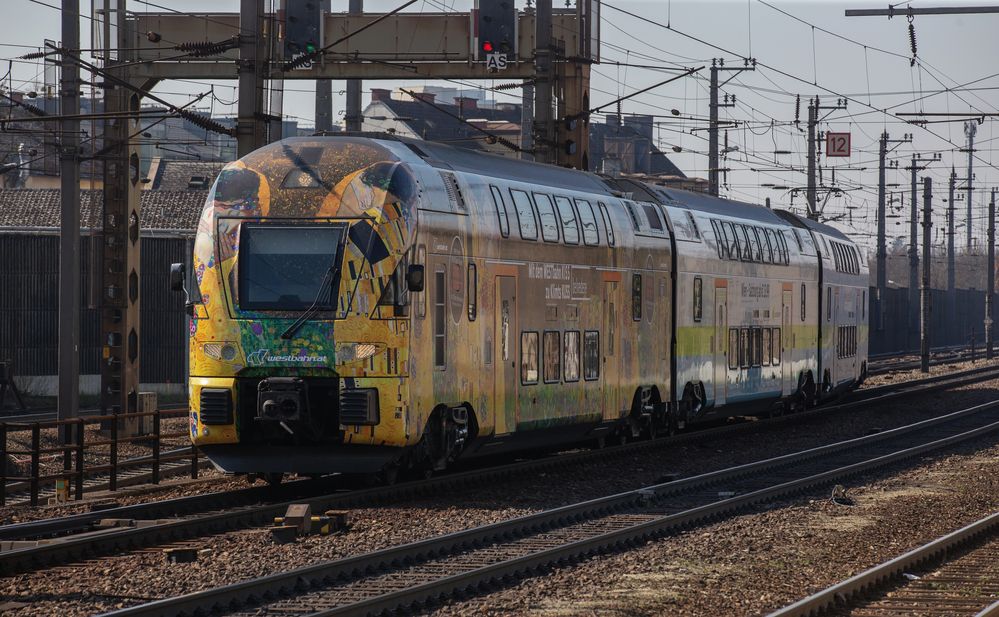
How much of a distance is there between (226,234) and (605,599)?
23.3 feet

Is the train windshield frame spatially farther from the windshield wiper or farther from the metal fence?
the metal fence

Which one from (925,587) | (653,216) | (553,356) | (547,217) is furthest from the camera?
(653,216)

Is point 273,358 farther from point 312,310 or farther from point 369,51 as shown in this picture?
point 369,51

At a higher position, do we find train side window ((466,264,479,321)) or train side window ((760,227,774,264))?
train side window ((760,227,774,264))

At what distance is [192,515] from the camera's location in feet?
49.4

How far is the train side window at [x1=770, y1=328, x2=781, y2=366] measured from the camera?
30156 mm

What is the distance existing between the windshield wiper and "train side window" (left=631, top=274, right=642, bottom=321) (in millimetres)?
7583

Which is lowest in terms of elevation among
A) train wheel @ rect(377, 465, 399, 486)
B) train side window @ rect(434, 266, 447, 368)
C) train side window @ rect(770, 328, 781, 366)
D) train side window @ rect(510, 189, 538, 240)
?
train wheel @ rect(377, 465, 399, 486)

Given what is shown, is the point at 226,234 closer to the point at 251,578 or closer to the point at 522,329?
the point at 522,329

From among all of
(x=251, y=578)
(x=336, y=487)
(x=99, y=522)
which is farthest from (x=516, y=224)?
(x=251, y=578)

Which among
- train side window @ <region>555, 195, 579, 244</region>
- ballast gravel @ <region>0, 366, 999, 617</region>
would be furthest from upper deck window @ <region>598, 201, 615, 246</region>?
ballast gravel @ <region>0, 366, 999, 617</region>

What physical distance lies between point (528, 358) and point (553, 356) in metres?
0.80

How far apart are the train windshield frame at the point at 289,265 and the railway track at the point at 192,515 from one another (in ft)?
6.84

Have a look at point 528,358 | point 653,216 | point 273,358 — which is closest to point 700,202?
point 653,216
